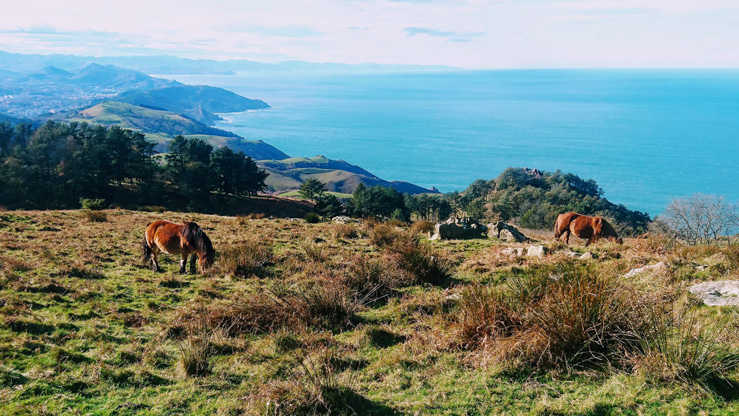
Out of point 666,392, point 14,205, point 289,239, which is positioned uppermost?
point 666,392

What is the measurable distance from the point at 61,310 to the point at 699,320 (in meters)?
9.27

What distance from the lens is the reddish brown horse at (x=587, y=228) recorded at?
40.7 ft

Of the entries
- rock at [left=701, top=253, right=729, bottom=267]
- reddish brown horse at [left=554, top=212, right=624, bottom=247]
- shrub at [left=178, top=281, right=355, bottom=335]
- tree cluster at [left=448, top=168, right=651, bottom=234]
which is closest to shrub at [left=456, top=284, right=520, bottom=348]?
shrub at [left=178, top=281, right=355, bottom=335]

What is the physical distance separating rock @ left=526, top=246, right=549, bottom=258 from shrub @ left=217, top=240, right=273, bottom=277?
6.70 meters

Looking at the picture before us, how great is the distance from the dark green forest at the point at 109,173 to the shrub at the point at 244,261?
35.4 meters

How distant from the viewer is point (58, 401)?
396 centimetres

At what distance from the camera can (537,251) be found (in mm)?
10305

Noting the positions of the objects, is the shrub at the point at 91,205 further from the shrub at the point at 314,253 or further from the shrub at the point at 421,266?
the shrub at the point at 421,266

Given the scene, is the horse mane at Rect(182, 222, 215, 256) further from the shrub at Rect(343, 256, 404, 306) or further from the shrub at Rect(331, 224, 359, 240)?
the shrub at Rect(331, 224, 359, 240)

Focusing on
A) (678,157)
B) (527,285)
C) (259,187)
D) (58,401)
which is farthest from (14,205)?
(678,157)

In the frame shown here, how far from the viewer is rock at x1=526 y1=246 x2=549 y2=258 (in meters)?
10.0

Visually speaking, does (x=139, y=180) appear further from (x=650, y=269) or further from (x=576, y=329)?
(x=576, y=329)

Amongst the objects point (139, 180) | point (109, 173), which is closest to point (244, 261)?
point (109, 173)

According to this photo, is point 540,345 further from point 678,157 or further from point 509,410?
point 678,157
